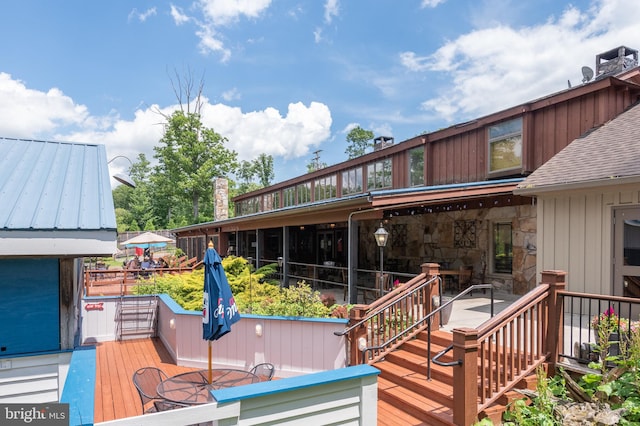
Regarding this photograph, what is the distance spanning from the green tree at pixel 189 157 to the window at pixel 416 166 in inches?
1098

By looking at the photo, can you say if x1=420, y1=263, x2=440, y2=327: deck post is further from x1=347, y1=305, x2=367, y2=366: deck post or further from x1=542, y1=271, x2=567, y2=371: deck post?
x1=542, y1=271, x2=567, y2=371: deck post

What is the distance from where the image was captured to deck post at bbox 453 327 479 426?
13.8 ft

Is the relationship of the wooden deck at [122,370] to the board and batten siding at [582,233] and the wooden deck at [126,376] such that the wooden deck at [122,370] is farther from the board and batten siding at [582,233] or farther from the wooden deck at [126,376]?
the board and batten siding at [582,233]

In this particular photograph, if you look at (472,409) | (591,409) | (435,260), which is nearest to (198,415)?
(472,409)

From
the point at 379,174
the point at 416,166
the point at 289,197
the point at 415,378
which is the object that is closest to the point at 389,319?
the point at 415,378

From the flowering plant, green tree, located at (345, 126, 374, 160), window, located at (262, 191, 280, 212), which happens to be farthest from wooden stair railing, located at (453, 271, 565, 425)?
green tree, located at (345, 126, 374, 160)

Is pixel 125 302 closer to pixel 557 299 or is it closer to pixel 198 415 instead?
pixel 198 415

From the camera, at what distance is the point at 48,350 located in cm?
418

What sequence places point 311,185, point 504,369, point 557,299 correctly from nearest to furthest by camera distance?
point 504,369 → point 557,299 → point 311,185

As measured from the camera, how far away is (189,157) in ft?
126

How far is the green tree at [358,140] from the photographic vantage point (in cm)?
6053

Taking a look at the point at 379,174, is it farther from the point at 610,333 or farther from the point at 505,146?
the point at 610,333

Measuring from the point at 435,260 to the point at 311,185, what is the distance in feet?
36.6

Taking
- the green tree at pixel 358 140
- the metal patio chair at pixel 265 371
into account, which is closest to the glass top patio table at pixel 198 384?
the metal patio chair at pixel 265 371
